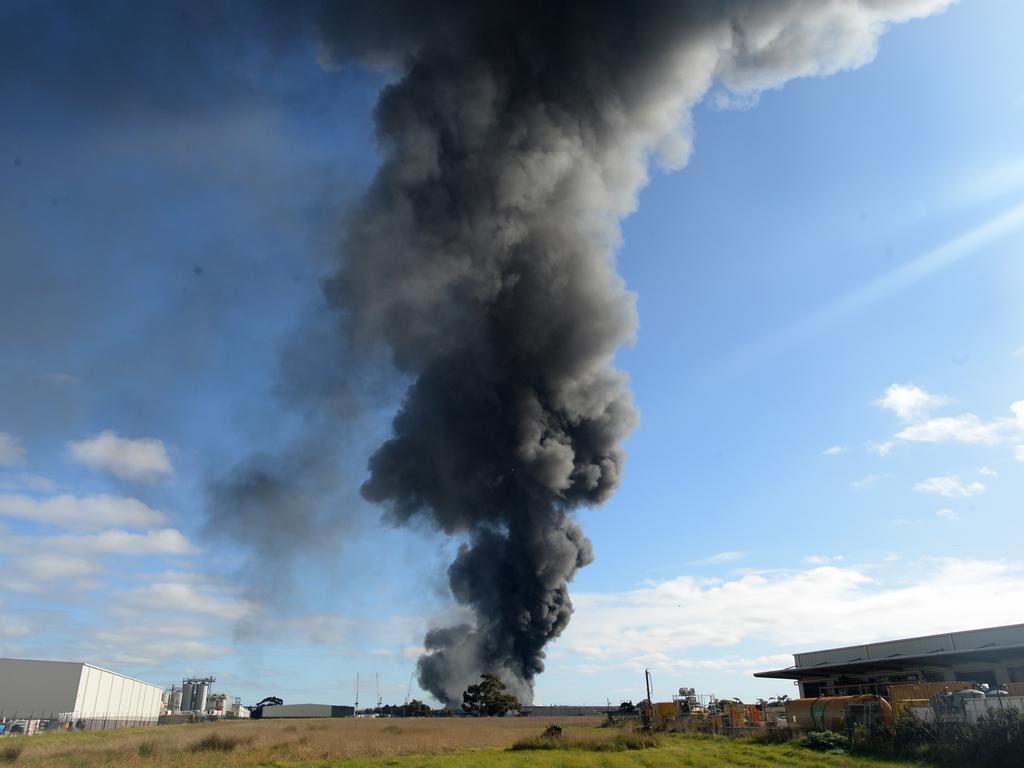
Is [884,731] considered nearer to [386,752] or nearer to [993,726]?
[993,726]

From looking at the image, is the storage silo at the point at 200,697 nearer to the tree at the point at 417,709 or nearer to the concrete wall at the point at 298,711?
the concrete wall at the point at 298,711

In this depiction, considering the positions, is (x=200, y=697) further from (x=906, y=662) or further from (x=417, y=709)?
(x=906, y=662)

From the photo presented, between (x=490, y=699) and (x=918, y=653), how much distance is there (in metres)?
40.8

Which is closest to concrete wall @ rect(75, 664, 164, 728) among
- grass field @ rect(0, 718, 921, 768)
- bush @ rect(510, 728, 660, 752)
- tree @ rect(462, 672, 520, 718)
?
tree @ rect(462, 672, 520, 718)

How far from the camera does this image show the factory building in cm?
3909

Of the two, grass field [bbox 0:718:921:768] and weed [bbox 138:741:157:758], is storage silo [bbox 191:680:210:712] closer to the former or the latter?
grass field [bbox 0:718:921:768]

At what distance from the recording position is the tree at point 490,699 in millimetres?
69812

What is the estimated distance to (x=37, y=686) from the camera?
223 feet

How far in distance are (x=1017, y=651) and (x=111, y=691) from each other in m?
88.8

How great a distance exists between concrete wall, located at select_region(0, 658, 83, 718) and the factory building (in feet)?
219

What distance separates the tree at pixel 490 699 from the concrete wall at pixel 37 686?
40.1 metres

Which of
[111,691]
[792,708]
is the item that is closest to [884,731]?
[792,708]

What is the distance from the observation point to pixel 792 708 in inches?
1446

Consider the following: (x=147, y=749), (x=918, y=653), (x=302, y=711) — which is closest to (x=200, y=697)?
(x=302, y=711)
